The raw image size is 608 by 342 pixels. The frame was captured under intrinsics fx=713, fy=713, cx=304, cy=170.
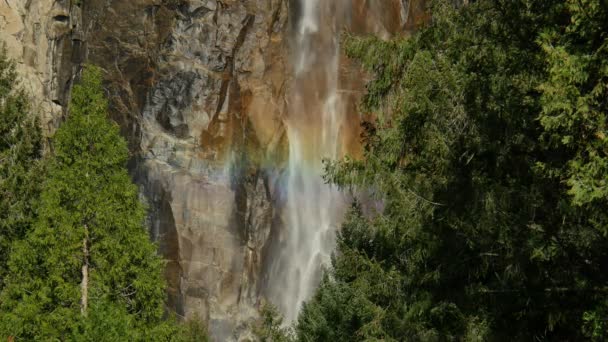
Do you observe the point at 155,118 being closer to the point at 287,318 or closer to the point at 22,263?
the point at 287,318

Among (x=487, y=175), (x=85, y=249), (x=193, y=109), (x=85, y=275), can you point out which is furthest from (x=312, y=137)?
(x=487, y=175)

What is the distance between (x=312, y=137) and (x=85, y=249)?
1295 cm

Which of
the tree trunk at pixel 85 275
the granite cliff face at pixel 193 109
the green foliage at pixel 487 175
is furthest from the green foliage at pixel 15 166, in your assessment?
the green foliage at pixel 487 175

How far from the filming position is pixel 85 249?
443 inches

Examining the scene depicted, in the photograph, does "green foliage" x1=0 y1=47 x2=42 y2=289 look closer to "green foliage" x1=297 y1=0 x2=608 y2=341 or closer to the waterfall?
"green foliage" x1=297 y1=0 x2=608 y2=341

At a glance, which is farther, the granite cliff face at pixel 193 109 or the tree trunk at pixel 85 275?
the granite cliff face at pixel 193 109

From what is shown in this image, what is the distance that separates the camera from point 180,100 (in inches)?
893

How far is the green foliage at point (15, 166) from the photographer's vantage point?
14.7 m

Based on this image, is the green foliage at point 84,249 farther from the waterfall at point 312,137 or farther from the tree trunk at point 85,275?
the waterfall at point 312,137

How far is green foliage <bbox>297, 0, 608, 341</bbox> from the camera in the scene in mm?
5789

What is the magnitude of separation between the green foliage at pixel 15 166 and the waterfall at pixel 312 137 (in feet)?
29.2

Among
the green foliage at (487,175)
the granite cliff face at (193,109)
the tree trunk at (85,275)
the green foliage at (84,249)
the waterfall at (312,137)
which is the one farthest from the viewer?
the waterfall at (312,137)

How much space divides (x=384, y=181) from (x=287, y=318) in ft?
46.0

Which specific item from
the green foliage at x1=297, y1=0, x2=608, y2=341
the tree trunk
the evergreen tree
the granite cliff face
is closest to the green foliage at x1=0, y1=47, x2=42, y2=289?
the evergreen tree
